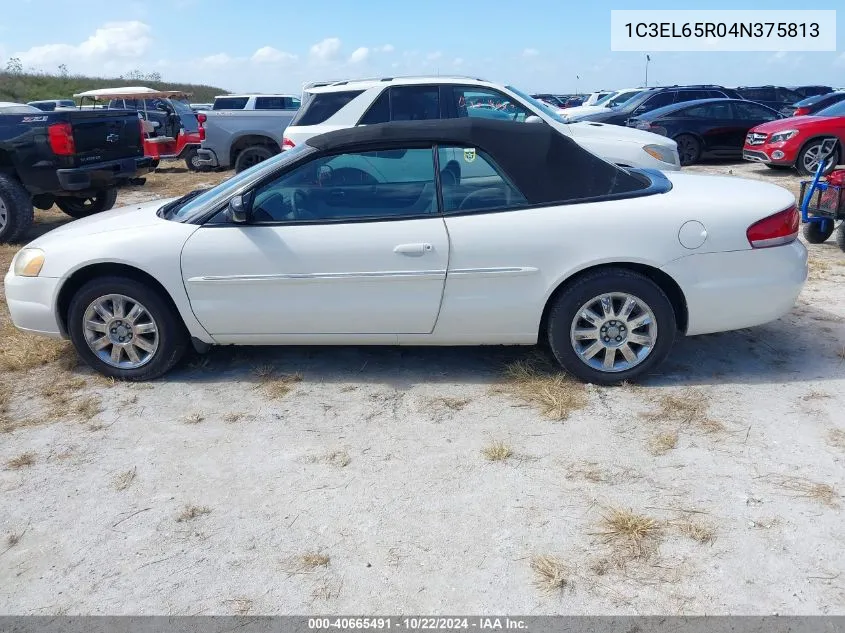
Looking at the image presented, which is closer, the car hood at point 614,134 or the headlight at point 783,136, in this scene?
the car hood at point 614,134

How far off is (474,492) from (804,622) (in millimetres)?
1326

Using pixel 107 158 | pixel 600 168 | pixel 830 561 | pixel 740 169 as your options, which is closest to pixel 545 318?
pixel 600 168

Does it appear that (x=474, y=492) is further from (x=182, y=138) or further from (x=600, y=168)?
(x=182, y=138)

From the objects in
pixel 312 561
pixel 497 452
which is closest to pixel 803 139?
pixel 497 452

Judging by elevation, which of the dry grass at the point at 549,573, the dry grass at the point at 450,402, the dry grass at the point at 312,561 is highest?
the dry grass at the point at 450,402

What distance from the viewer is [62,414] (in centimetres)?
411

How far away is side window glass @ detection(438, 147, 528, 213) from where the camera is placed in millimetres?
4129

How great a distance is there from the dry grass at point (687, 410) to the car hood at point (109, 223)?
3.14 meters

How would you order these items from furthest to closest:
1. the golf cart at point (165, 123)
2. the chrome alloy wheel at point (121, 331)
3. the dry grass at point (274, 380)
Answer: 1. the golf cart at point (165, 123)
2. the chrome alloy wheel at point (121, 331)
3. the dry grass at point (274, 380)

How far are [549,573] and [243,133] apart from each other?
1320 centimetres

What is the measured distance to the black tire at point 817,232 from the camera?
24.5ft

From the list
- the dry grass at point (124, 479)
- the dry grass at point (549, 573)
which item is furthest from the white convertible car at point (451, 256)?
the dry grass at point (549, 573)

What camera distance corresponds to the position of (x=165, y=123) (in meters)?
18.7

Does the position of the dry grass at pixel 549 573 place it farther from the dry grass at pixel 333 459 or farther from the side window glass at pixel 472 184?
the side window glass at pixel 472 184
